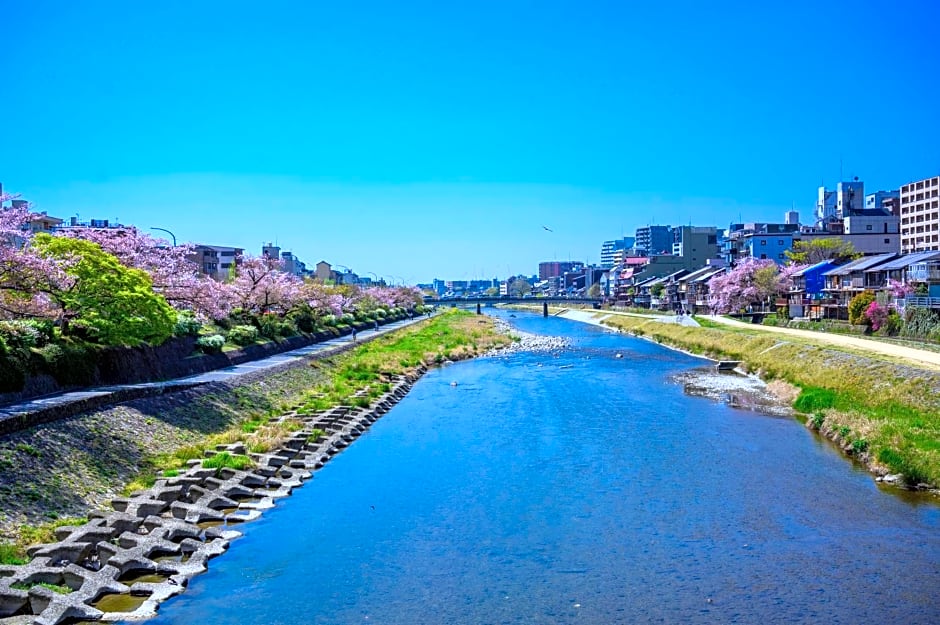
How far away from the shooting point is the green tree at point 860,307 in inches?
1946

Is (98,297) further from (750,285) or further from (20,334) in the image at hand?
(750,285)

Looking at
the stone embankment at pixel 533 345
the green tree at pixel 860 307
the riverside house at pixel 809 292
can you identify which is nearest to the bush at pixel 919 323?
the green tree at pixel 860 307

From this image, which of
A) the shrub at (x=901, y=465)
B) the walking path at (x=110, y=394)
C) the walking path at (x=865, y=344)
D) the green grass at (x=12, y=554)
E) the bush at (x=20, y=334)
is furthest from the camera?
the walking path at (x=865, y=344)

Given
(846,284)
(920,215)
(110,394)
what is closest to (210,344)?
(110,394)

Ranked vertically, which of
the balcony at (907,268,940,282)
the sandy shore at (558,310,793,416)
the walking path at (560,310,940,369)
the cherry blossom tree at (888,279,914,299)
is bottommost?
the sandy shore at (558,310,793,416)

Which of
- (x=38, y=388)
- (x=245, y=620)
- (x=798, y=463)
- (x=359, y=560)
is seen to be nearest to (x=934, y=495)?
(x=798, y=463)

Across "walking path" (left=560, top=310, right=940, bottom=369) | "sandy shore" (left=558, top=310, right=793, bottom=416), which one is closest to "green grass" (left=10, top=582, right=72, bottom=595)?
"sandy shore" (left=558, top=310, right=793, bottom=416)

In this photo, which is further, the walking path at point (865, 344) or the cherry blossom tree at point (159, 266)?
the walking path at point (865, 344)

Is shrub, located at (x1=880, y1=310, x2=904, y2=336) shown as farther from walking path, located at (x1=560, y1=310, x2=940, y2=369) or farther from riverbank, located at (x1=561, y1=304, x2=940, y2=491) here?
riverbank, located at (x1=561, y1=304, x2=940, y2=491)

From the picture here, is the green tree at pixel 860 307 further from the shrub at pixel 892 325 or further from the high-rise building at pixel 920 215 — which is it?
the high-rise building at pixel 920 215

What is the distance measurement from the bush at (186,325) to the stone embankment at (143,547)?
38.2 ft

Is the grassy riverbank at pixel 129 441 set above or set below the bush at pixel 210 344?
below

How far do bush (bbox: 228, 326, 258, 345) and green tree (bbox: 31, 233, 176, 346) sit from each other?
13079mm

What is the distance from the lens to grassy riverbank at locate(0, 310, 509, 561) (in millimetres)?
13789
